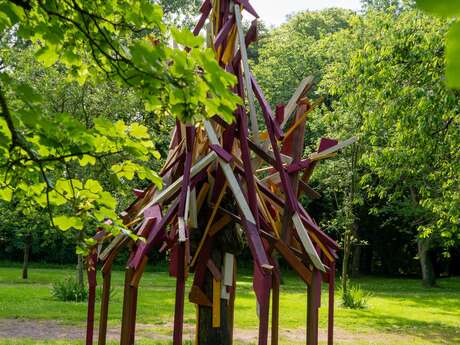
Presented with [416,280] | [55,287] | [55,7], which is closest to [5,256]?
[55,287]

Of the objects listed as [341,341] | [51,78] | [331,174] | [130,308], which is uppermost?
[51,78]

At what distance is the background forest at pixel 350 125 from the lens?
314 centimetres

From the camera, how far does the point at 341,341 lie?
881 centimetres

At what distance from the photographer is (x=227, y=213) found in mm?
5004

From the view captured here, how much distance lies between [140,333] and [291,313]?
3.88 meters

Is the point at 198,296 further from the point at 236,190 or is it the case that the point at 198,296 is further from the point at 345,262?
the point at 345,262

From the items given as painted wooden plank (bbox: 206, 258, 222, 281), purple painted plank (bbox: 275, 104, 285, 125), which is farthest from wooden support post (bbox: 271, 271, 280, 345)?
purple painted plank (bbox: 275, 104, 285, 125)

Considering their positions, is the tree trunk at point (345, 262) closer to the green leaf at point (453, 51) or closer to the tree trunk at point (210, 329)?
the tree trunk at point (210, 329)

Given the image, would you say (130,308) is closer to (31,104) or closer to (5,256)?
(31,104)

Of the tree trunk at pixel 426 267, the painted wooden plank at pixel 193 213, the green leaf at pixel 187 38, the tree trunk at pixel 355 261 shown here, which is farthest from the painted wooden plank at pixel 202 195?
the tree trunk at pixel 355 261

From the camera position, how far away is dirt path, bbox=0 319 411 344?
8469 millimetres

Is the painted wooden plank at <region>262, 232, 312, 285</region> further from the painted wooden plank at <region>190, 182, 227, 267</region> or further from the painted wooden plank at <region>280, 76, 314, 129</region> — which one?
the painted wooden plank at <region>280, 76, 314, 129</region>

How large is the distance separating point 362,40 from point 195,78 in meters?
11.9

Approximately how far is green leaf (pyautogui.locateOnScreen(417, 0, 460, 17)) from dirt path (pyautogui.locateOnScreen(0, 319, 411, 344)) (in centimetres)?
837
